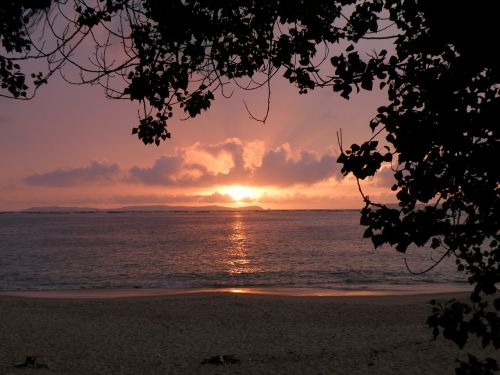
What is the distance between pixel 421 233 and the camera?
3.45 m

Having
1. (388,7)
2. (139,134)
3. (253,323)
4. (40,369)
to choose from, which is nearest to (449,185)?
(388,7)

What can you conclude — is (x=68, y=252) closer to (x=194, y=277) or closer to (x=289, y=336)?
(x=194, y=277)

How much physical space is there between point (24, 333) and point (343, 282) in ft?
72.4

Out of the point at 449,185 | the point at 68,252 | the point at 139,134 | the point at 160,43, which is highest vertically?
the point at 160,43

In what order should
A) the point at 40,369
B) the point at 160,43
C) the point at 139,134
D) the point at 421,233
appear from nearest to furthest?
1. the point at 421,233
2. the point at 160,43
3. the point at 139,134
4. the point at 40,369

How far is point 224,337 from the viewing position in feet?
47.2

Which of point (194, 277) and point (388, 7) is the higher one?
point (388, 7)

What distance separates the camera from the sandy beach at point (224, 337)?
37.6ft

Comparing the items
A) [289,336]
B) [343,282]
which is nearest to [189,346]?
[289,336]

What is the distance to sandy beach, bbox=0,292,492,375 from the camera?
1145 cm

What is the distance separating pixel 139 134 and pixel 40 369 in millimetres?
7608

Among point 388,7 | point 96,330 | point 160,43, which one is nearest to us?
point 388,7

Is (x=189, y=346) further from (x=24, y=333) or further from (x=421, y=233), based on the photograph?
(x=421, y=233)

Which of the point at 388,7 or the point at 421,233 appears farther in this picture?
the point at 388,7
